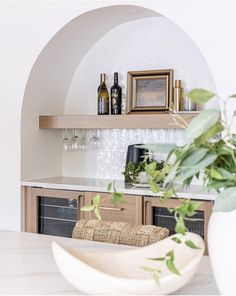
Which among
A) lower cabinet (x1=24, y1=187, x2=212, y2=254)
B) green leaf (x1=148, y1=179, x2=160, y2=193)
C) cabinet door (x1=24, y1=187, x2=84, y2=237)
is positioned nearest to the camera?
green leaf (x1=148, y1=179, x2=160, y2=193)

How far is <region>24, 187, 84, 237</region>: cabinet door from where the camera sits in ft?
11.8

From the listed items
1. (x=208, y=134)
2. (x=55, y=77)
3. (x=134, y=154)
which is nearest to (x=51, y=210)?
(x=134, y=154)

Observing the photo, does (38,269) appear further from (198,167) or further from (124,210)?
(124,210)

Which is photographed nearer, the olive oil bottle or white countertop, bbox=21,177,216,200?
white countertop, bbox=21,177,216,200

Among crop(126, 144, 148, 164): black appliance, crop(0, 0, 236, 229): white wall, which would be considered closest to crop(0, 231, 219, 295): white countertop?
crop(126, 144, 148, 164): black appliance

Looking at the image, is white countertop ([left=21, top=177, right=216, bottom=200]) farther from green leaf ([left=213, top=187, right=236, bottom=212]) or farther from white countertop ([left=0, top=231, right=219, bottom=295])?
green leaf ([left=213, top=187, right=236, bottom=212])

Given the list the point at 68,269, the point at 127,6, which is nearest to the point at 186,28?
the point at 127,6

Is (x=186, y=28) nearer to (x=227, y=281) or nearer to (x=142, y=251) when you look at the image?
(x=142, y=251)

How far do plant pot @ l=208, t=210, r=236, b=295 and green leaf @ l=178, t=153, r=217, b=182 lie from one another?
12cm

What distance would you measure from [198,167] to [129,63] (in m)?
3.04

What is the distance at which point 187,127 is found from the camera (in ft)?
3.03

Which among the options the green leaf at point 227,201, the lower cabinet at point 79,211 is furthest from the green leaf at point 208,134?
the lower cabinet at point 79,211

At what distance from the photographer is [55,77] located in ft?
13.0

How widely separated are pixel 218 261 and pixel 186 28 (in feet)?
7.73
